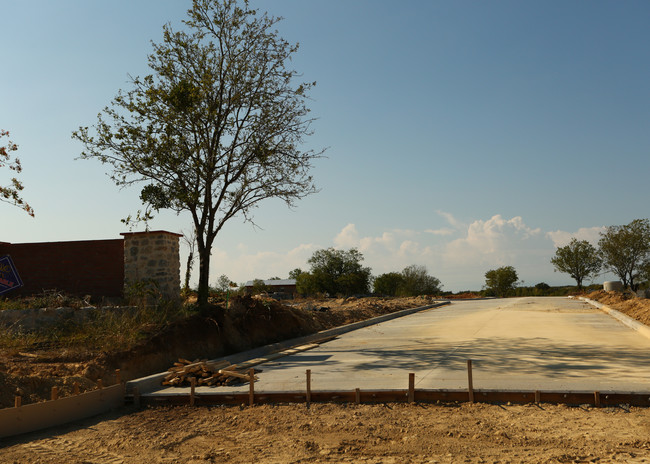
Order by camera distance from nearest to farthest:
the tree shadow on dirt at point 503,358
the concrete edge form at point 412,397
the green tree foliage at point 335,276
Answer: the concrete edge form at point 412,397 < the tree shadow on dirt at point 503,358 < the green tree foliage at point 335,276

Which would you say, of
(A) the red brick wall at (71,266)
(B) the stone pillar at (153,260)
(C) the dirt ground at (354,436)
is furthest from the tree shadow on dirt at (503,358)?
(A) the red brick wall at (71,266)

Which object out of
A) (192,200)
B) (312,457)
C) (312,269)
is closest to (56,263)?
(192,200)

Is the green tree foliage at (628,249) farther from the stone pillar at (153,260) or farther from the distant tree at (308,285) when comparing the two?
the stone pillar at (153,260)

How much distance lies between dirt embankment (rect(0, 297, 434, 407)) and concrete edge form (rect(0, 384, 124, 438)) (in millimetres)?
699

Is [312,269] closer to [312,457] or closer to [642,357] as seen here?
[642,357]

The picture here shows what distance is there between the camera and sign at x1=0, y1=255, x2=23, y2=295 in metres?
18.4

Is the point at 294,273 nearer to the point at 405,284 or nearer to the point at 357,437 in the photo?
the point at 405,284

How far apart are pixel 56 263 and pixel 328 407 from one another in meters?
14.4

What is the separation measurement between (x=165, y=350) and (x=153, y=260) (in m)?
4.44

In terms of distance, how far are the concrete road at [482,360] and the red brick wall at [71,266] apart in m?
8.07

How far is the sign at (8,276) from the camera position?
18422mm

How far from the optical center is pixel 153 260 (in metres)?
16.0

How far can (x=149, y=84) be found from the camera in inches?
672

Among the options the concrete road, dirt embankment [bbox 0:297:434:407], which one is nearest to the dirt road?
the concrete road
